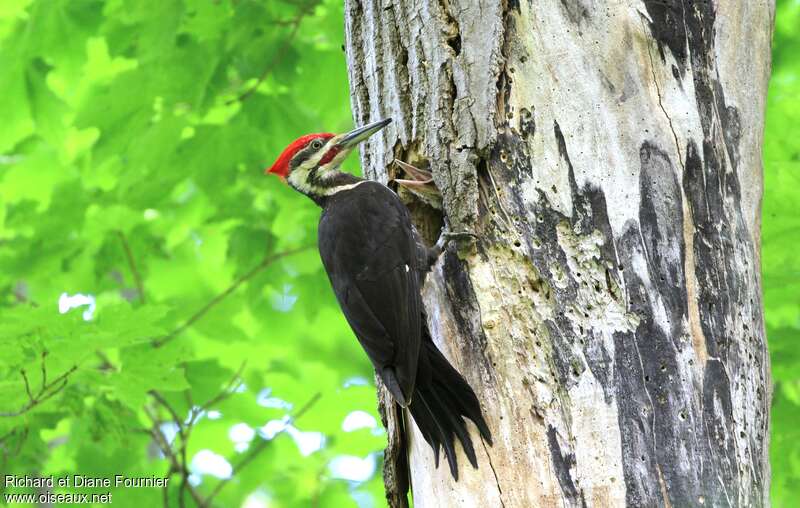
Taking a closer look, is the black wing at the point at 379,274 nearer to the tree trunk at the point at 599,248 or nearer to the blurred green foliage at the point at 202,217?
the tree trunk at the point at 599,248

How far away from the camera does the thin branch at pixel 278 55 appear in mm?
4121

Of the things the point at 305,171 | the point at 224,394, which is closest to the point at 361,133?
the point at 305,171

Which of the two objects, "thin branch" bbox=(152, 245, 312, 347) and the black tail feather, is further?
"thin branch" bbox=(152, 245, 312, 347)

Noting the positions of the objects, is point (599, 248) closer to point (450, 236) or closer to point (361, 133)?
point (450, 236)

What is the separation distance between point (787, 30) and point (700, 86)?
6.44ft

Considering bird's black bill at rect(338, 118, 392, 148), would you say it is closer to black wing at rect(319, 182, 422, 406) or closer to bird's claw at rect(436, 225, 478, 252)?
black wing at rect(319, 182, 422, 406)

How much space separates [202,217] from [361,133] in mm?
2310

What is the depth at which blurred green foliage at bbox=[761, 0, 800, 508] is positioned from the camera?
10.8 feet

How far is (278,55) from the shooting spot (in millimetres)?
4199

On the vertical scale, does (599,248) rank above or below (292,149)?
below

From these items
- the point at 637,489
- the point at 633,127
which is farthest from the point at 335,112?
the point at 637,489

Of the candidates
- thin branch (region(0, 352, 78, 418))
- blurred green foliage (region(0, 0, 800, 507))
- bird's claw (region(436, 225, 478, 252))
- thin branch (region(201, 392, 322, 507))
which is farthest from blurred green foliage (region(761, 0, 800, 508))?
thin branch (region(0, 352, 78, 418))

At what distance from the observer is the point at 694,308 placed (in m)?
2.21

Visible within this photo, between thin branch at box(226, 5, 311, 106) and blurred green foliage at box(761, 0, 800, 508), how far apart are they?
223 centimetres
